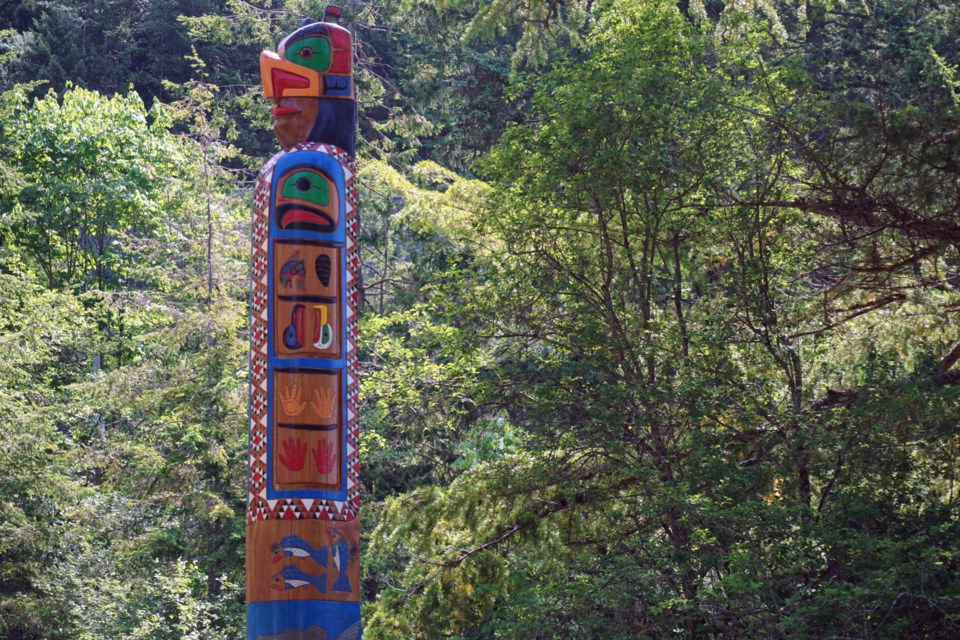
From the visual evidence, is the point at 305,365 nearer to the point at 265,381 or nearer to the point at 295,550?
the point at 265,381

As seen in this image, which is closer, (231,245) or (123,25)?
(231,245)

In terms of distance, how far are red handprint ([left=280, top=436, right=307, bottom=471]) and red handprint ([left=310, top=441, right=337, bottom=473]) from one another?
8 cm

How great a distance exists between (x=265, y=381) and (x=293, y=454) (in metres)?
0.64

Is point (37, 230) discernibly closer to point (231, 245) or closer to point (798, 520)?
point (231, 245)

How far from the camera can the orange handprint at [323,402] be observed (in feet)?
28.5

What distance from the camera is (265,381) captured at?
28.8ft

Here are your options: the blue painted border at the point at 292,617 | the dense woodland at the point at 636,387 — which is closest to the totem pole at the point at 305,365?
the blue painted border at the point at 292,617

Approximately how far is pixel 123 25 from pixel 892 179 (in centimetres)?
3315

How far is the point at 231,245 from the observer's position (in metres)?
19.8

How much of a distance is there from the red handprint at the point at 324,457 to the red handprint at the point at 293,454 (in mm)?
76

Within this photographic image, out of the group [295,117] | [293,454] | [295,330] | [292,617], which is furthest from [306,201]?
[292,617]

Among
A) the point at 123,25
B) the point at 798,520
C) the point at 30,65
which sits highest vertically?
the point at 123,25

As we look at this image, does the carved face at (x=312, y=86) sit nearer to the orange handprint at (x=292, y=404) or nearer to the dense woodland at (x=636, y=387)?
the dense woodland at (x=636, y=387)

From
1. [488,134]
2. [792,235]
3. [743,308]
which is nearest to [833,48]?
[488,134]
